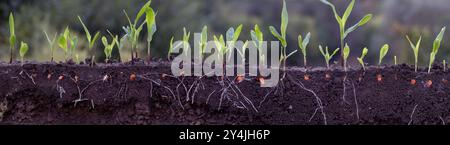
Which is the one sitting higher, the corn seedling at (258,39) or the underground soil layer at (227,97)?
the corn seedling at (258,39)

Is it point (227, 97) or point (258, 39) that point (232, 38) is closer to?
point (258, 39)

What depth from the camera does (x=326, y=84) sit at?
A: 193 centimetres

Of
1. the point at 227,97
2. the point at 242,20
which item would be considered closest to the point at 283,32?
the point at 227,97

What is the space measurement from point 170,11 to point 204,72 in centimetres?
463

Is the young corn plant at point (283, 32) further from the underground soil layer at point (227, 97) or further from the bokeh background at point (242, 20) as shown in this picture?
the bokeh background at point (242, 20)

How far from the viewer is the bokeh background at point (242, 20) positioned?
18.1 feet

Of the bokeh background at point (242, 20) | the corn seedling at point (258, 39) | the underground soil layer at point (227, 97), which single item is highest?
the bokeh background at point (242, 20)

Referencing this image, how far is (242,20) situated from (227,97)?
17.5ft

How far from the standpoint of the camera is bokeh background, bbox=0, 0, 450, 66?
5.50 meters

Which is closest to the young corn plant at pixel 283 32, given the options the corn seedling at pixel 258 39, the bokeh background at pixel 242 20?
the corn seedling at pixel 258 39

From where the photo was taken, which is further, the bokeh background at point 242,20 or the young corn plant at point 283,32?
the bokeh background at point 242,20

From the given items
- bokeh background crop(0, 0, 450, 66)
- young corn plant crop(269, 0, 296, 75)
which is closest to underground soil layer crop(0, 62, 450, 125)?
young corn plant crop(269, 0, 296, 75)

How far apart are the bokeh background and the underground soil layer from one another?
2111mm

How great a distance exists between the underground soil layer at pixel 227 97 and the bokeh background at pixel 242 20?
211cm
